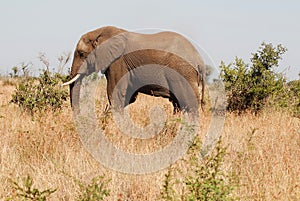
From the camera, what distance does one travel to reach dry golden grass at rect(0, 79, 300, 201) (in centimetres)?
362

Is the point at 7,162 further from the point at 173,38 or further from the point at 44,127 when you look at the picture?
the point at 173,38

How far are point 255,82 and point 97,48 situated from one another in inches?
119

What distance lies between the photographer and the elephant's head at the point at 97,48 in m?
8.12

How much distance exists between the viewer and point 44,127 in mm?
5141

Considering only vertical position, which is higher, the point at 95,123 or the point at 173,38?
the point at 173,38

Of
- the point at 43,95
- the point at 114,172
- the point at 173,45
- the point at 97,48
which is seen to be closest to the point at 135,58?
the point at 173,45

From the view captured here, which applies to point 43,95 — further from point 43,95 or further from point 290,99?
point 290,99

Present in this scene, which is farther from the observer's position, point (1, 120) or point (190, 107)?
point (190, 107)

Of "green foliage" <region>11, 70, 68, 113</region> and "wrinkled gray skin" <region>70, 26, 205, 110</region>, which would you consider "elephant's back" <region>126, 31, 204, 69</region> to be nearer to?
"wrinkled gray skin" <region>70, 26, 205, 110</region>

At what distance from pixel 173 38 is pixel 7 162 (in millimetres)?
4047

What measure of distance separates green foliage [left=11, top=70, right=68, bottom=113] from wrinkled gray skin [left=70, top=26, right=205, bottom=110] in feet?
0.92

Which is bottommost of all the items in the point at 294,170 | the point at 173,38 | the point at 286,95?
the point at 286,95

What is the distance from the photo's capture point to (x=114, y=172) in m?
4.00

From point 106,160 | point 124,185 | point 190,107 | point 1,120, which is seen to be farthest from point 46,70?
point 124,185
